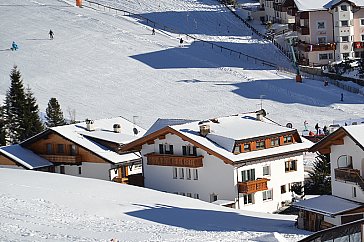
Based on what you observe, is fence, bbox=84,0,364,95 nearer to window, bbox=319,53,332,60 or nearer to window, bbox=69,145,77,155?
window, bbox=319,53,332,60

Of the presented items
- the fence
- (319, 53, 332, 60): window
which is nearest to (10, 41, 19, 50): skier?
the fence

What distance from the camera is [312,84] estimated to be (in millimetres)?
55906

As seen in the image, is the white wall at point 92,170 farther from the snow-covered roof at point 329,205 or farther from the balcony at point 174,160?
the snow-covered roof at point 329,205

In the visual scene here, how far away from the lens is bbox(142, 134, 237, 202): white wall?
31984 millimetres

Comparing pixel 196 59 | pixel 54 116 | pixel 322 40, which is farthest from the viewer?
pixel 322 40

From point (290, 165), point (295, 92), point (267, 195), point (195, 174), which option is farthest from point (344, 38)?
point (195, 174)

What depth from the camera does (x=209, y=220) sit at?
2362cm

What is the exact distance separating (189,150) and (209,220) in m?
9.67

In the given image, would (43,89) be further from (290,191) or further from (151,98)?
(290,191)

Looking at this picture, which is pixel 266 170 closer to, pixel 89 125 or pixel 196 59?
pixel 89 125

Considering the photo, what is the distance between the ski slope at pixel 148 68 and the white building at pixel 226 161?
11.9m

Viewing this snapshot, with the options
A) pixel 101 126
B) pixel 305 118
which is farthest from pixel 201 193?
pixel 305 118

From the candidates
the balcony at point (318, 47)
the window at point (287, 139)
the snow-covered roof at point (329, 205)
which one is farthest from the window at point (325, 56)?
the snow-covered roof at point (329, 205)

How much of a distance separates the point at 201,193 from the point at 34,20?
41.3 m
